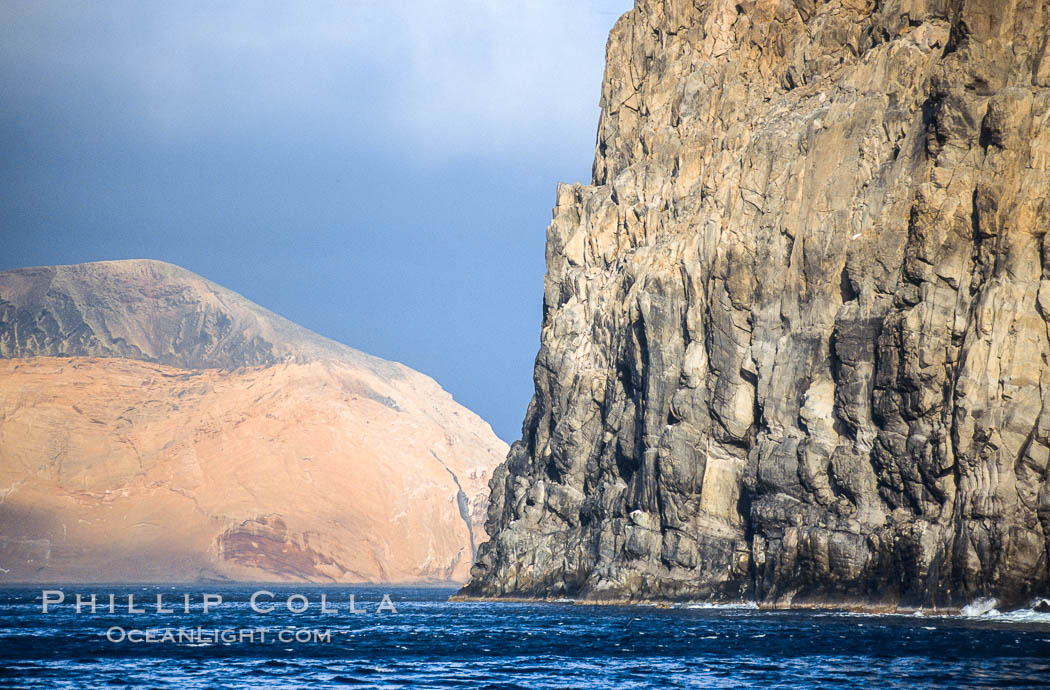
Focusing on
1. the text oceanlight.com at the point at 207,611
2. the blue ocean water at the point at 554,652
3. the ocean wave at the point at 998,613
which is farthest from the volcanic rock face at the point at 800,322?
the text oceanlight.com at the point at 207,611

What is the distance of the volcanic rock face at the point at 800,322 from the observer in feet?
252

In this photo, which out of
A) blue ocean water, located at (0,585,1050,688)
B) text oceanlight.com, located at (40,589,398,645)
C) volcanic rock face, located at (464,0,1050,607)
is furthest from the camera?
volcanic rock face, located at (464,0,1050,607)

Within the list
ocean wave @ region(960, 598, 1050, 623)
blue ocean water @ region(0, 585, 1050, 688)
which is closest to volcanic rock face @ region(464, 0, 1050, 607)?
ocean wave @ region(960, 598, 1050, 623)

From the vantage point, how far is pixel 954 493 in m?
77.8

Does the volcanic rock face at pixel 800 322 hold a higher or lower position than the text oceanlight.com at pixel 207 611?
higher

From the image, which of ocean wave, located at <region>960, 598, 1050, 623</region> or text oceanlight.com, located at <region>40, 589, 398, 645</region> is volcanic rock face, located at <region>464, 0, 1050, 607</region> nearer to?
ocean wave, located at <region>960, 598, 1050, 623</region>

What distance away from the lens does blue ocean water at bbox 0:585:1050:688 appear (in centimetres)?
4800

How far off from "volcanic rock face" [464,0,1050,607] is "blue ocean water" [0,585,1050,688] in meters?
6.56

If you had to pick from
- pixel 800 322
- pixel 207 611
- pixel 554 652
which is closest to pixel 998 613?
pixel 554 652

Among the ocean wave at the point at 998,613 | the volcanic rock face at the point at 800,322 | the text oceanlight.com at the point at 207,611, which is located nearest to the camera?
the ocean wave at the point at 998,613

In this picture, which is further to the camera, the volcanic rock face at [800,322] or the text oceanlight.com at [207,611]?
the volcanic rock face at [800,322]

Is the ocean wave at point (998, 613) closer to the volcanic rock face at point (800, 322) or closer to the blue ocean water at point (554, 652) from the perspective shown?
the blue ocean water at point (554, 652)

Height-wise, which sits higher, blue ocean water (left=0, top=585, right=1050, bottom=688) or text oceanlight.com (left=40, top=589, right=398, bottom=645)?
blue ocean water (left=0, top=585, right=1050, bottom=688)

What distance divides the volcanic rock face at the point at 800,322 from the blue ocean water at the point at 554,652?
258 inches
